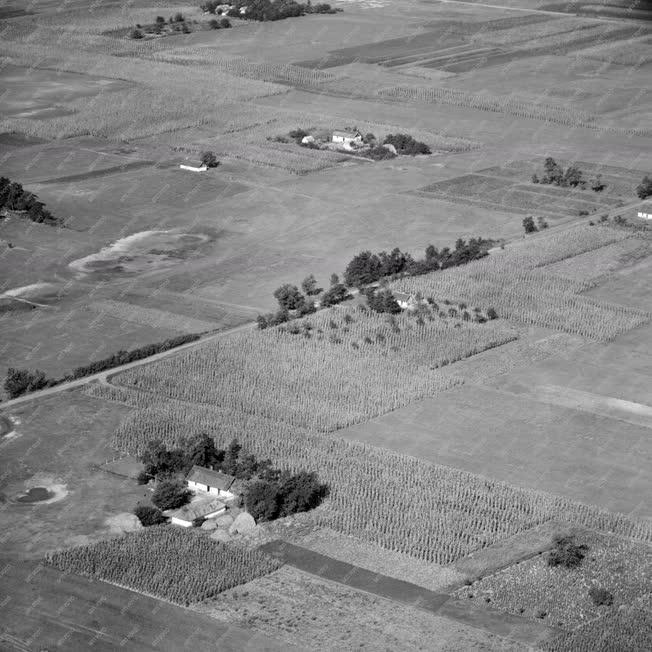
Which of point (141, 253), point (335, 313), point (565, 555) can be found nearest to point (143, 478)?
point (565, 555)

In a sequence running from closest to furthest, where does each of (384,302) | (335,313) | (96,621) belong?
(96,621)
(384,302)
(335,313)

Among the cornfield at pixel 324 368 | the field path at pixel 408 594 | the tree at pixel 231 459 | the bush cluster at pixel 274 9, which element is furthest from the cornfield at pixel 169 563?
the bush cluster at pixel 274 9

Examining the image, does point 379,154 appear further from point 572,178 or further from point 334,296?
point 334,296

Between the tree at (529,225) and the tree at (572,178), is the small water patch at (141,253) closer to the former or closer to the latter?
the tree at (529,225)

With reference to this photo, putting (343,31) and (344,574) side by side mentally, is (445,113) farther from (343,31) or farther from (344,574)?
(344,574)

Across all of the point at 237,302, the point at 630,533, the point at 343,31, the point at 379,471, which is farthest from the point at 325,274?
the point at 343,31

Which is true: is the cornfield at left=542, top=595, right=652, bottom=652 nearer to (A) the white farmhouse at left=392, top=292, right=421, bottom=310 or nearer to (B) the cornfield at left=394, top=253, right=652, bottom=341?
(B) the cornfield at left=394, top=253, right=652, bottom=341
